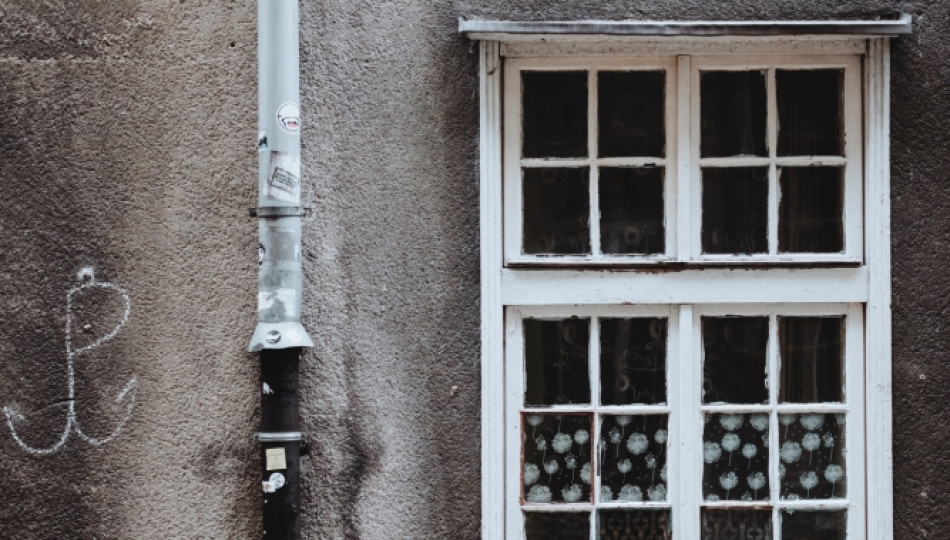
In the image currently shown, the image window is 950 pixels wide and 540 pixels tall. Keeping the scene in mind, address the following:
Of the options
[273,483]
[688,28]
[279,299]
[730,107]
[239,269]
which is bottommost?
[273,483]

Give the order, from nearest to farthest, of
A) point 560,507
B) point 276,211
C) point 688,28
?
point 276,211 → point 688,28 → point 560,507

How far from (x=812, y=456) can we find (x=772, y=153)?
1.23m

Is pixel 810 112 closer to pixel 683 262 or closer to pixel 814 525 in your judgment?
pixel 683 262

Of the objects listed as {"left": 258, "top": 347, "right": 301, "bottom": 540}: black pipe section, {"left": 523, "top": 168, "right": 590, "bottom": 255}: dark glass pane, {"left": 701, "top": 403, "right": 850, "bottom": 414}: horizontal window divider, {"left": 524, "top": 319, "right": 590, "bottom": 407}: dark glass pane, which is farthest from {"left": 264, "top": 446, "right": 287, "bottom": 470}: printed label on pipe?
{"left": 701, "top": 403, "right": 850, "bottom": 414}: horizontal window divider

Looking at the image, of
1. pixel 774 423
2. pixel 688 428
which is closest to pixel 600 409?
pixel 688 428

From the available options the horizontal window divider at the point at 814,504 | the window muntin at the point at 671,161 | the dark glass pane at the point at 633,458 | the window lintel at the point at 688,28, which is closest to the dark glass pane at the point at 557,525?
the dark glass pane at the point at 633,458

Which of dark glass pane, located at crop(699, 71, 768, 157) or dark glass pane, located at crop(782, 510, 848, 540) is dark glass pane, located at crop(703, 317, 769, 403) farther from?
dark glass pane, located at crop(699, 71, 768, 157)

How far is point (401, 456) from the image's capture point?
3.86 meters

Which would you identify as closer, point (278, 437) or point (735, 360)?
point (278, 437)

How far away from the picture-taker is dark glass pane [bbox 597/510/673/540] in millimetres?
3926

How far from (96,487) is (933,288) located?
3.34 meters

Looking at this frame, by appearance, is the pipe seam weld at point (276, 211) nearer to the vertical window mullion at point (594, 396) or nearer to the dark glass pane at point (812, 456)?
the vertical window mullion at point (594, 396)

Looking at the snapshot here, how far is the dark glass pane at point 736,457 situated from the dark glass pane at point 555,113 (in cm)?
124

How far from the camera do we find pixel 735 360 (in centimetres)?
398
